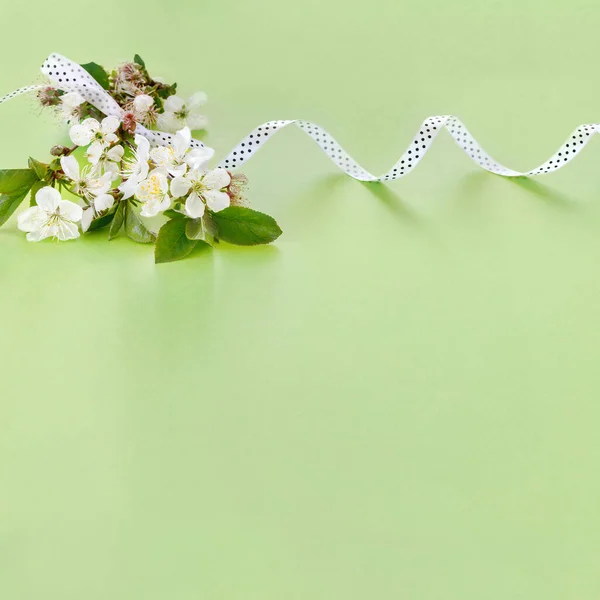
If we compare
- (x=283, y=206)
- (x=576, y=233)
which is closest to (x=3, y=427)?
(x=283, y=206)

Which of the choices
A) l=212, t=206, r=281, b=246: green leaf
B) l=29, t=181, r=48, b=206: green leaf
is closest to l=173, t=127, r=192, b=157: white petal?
l=212, t=206, r=281, b=246: green leaf

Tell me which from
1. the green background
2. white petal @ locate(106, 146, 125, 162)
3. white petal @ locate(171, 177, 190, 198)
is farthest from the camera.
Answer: white petal @ locate(106, 146, 125, 162)

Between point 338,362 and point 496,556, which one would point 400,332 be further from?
point 496,556

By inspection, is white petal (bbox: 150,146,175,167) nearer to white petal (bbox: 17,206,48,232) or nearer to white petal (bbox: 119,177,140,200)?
white petal (bbox: 119,177,140,200)

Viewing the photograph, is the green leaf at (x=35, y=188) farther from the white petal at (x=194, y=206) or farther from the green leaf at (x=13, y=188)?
the white petal at (x=194, y=206)

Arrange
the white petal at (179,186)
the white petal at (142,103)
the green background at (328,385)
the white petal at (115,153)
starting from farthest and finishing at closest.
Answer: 1. the white petal at (142,103)
2. the white petal at (115,153)
3. the white petal at (179,186)
4. the green background at (328,385)

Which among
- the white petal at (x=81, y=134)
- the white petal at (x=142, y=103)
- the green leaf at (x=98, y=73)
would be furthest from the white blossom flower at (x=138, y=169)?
the green leaf at (x=98, y=73)
